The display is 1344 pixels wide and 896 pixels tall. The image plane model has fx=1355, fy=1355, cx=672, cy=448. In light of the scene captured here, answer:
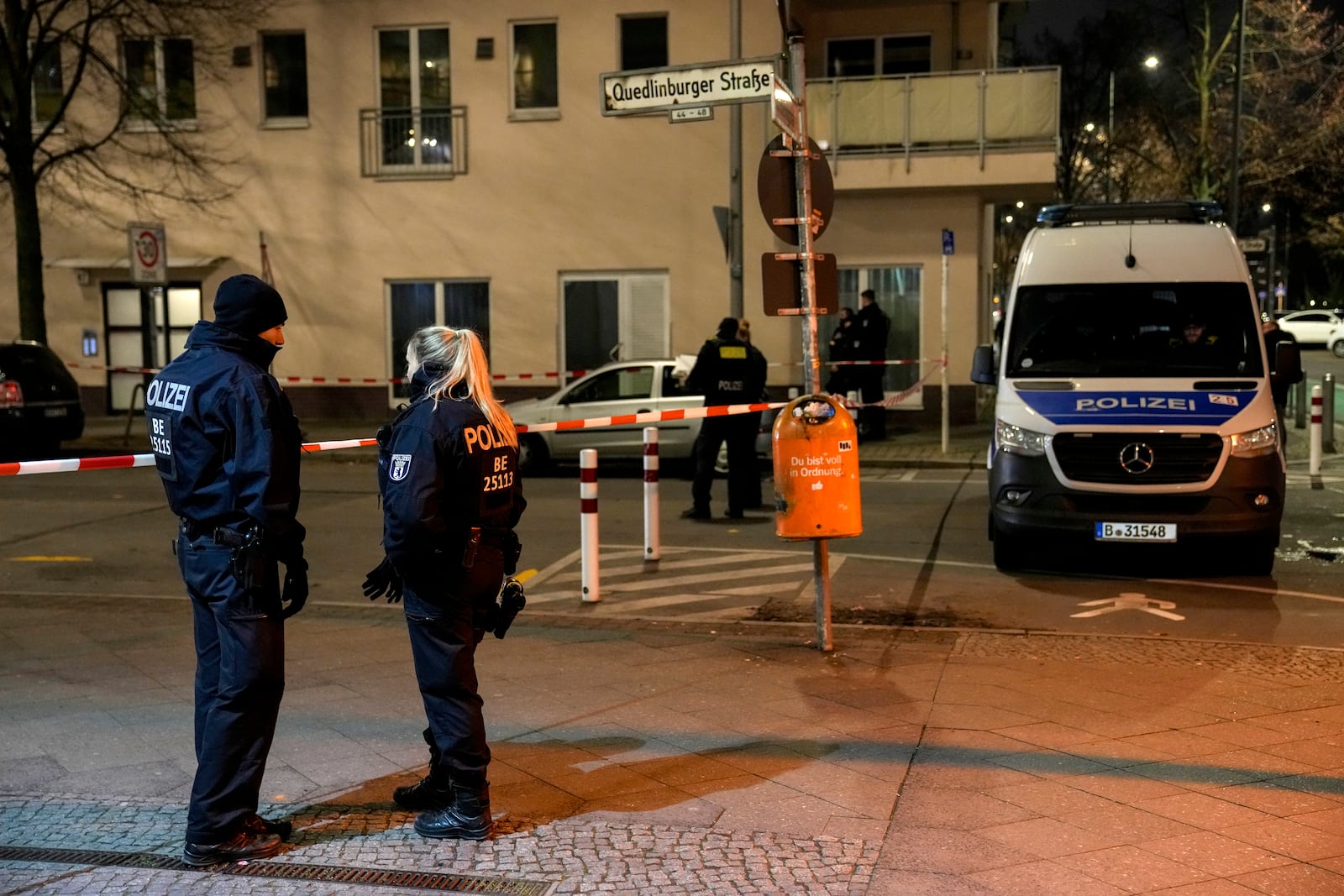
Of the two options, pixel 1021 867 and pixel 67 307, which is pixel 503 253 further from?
pixel 1021 867

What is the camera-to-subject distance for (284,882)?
425cm

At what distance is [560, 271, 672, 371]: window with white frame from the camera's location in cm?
2186

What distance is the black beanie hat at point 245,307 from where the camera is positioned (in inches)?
172

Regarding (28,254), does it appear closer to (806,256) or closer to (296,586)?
(806,256)

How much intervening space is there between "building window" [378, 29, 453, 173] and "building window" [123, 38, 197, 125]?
11.1 ft

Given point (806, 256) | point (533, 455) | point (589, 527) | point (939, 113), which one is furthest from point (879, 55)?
point (806, 256)

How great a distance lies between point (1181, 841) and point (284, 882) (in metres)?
2.93

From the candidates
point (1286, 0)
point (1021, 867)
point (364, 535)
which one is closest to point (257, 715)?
point (1021, 867)

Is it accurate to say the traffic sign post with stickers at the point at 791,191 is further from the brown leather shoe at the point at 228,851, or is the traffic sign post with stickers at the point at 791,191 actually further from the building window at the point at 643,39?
the building window at the point at 643,39

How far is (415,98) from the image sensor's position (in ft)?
73.7

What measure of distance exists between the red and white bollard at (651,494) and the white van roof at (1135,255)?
3027 mm

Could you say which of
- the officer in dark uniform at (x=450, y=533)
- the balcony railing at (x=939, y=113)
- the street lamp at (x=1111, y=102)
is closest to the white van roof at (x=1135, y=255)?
the officer in dark uniform at (x=450, y=533)

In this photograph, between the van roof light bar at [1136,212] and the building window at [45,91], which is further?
the building window at [45,91]

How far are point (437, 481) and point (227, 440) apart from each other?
67cm
